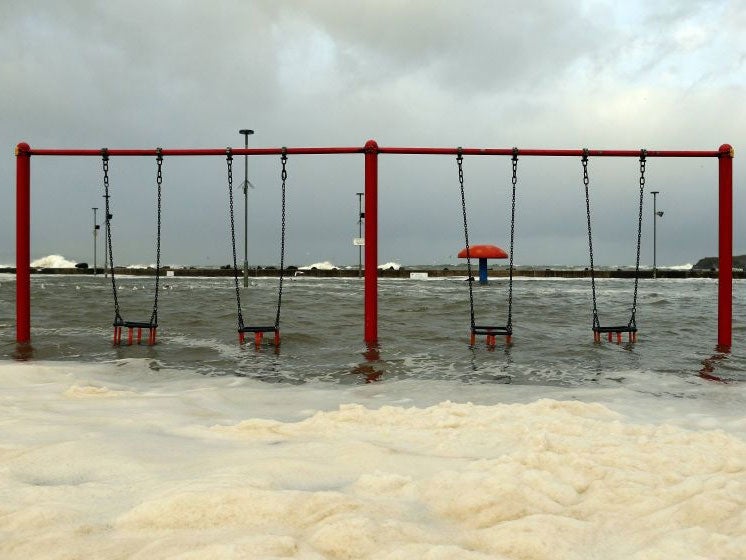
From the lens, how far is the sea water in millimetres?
1833

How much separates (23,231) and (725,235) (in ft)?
30.0

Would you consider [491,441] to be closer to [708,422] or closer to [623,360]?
[708,422]

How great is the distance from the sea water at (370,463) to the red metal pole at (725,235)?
150cm

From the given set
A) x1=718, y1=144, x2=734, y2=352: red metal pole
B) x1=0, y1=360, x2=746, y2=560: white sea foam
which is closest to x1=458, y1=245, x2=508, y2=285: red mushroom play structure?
x1=718, y1=144, x2=734, y2=352: red metal pole

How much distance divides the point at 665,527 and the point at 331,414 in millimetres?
2281

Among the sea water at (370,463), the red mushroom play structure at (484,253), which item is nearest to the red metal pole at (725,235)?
the sea water at (370,463)

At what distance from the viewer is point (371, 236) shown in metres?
7.79

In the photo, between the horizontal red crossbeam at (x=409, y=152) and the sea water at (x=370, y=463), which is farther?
the horizontal red crossbeam at (x=409, y=152)

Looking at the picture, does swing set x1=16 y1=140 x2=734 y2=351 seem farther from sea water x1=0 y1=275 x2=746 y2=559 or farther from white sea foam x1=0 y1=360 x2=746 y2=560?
white sea foam x1=0 y1=360 x2=746 y2=560

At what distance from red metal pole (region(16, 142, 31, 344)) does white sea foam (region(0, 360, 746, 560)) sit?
4445 mm

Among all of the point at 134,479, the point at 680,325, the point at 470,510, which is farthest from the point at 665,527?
the point at 680,325

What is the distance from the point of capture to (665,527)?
1971mm

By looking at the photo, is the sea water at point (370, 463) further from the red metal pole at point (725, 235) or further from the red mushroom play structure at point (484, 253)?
the red mushroom play structure at point (484, 253)

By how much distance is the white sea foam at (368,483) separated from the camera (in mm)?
1803
